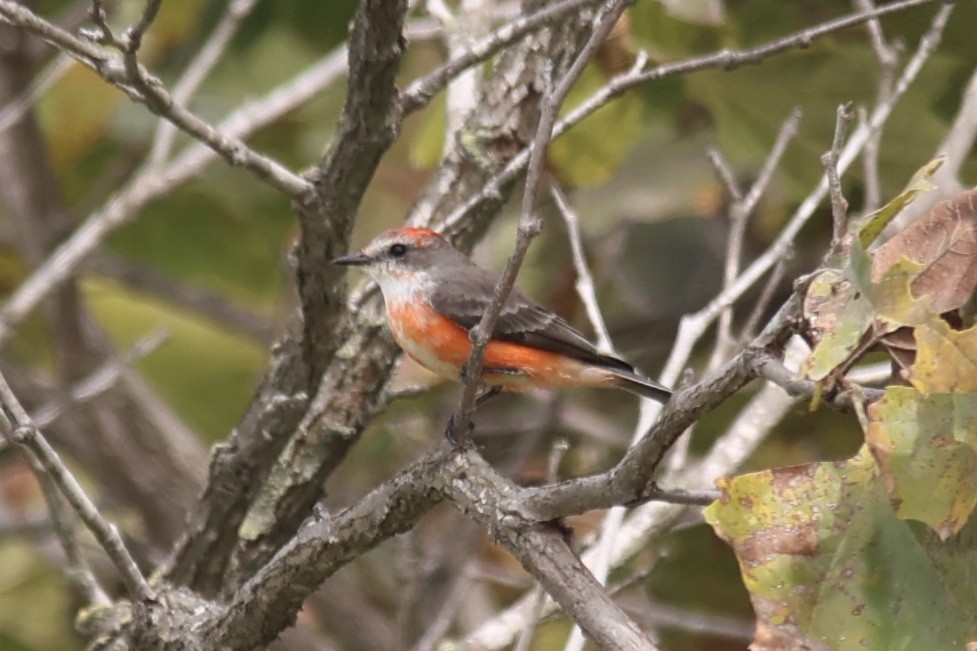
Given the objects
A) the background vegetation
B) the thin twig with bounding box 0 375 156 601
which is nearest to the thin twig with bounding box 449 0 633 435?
the background vegetation

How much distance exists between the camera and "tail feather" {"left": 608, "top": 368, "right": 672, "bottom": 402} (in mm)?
3795

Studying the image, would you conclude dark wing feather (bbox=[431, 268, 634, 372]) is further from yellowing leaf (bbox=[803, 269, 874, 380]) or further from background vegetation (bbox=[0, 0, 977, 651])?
yellowing leaf (bbox=[803, 269, 874, 380])

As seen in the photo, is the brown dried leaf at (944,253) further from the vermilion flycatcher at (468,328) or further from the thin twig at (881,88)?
the thin twig at (881,88)

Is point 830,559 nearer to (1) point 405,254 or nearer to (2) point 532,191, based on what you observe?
(2) point 532,191

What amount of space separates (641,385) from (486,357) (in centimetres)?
46

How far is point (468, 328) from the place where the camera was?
157 inches

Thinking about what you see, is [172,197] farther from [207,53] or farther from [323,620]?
[323,620]

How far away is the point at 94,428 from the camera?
19.1 ft

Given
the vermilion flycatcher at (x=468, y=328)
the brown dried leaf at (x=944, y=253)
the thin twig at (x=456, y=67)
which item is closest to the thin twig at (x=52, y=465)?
the thin twig at (x=456, y=67)

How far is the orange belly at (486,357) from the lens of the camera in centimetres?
377

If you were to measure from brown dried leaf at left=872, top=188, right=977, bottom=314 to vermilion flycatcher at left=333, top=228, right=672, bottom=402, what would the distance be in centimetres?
175

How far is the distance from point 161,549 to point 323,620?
81cm

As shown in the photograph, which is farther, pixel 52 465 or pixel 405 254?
pixel 405 254

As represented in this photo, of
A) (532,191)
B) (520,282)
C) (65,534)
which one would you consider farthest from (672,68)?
(520,282)
